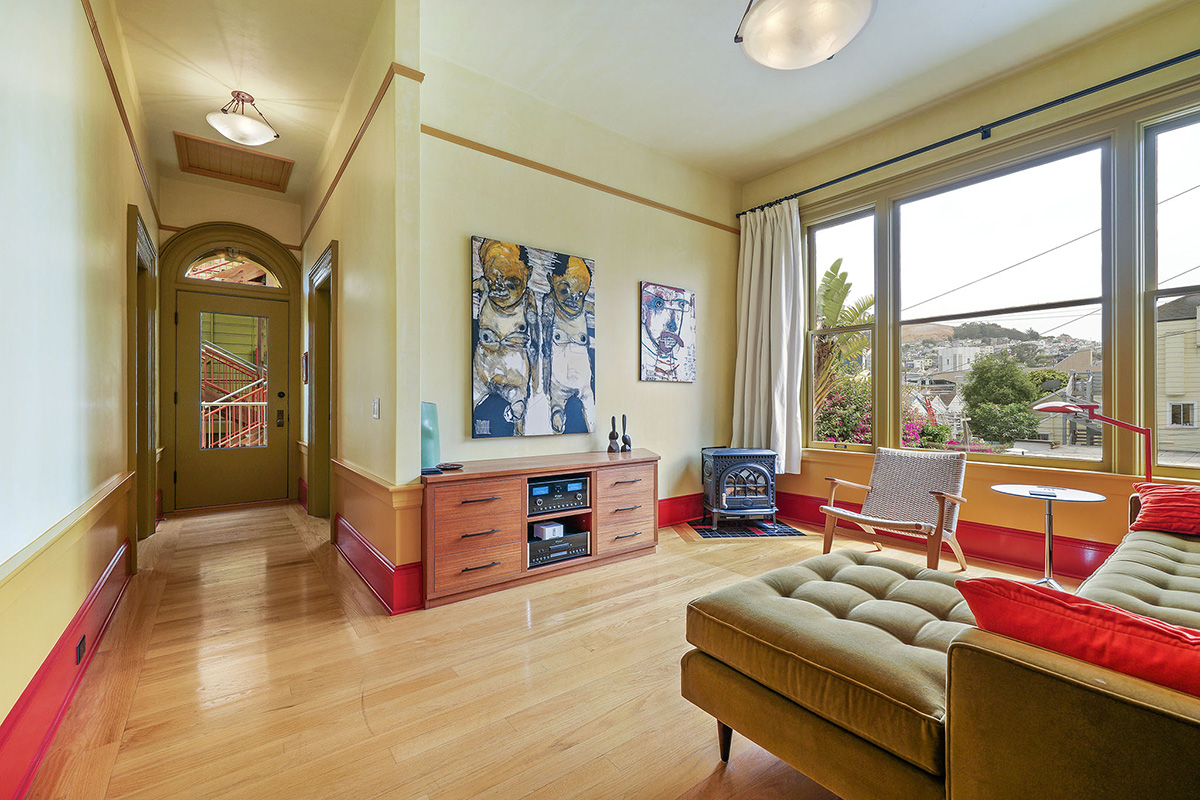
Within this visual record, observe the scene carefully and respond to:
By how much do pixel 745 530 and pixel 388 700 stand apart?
319 cm

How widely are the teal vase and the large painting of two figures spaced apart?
39cm

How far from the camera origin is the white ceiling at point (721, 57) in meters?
2.89

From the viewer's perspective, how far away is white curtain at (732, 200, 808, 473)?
14.9 feet

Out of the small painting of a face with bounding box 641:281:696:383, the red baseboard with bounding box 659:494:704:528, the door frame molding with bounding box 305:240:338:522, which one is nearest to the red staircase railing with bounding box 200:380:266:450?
the door frame molding with bounding box 305:240:338:522

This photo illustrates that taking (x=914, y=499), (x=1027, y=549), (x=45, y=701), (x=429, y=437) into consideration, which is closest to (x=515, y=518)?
(x=429, y=437)

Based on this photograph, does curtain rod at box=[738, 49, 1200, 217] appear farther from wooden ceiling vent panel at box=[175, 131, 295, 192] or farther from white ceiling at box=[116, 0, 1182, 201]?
wooden ceiling vent panel at box=[175, 131, 295, 192]

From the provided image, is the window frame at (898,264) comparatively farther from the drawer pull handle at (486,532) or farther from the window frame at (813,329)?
the drawer pull handle at (486,532)

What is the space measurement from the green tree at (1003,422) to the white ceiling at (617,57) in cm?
225

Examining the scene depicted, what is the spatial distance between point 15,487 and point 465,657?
159 cm

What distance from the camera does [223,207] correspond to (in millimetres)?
5074

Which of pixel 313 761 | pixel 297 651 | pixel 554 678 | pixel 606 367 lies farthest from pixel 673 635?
pixel 606 367

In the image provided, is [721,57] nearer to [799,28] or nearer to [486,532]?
[799,28]

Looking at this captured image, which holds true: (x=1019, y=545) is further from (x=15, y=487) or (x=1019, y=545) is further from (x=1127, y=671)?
(x=15, y=487)

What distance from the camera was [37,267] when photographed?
168cm
